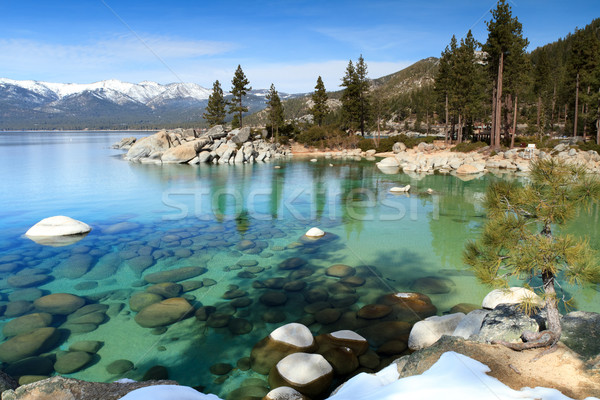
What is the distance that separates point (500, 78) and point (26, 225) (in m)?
→ 38.9

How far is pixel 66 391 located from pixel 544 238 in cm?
549

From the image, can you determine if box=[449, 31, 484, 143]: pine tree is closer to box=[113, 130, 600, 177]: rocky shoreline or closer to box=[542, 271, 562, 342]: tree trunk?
box=[113, 130, 600, 177]: rocky shoreline

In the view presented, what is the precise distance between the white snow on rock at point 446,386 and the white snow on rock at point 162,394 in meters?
1.60

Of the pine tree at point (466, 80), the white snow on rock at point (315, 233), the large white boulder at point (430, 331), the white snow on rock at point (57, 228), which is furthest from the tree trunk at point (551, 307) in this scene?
the pine tree at point (466, 80)

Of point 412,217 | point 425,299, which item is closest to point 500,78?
point 412,217

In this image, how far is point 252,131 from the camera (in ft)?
193

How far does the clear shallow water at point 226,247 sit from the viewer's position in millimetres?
6789

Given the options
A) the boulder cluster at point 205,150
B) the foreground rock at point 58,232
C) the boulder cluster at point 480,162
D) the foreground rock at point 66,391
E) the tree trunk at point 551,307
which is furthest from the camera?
the boulder cluster at point 205,150

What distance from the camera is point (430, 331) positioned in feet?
20.3

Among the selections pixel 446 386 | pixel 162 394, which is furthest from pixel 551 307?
pixel 162 394

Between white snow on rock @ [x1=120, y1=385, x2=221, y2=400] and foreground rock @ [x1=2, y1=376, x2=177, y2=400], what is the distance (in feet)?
0.93

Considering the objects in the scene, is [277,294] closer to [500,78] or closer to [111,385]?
[111,385]

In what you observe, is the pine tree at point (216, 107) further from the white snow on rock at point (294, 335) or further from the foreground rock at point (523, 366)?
the foreground rock at point (523, 366)

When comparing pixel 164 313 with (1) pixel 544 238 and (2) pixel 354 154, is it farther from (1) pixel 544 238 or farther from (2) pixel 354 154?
(2) pixel 354 154
